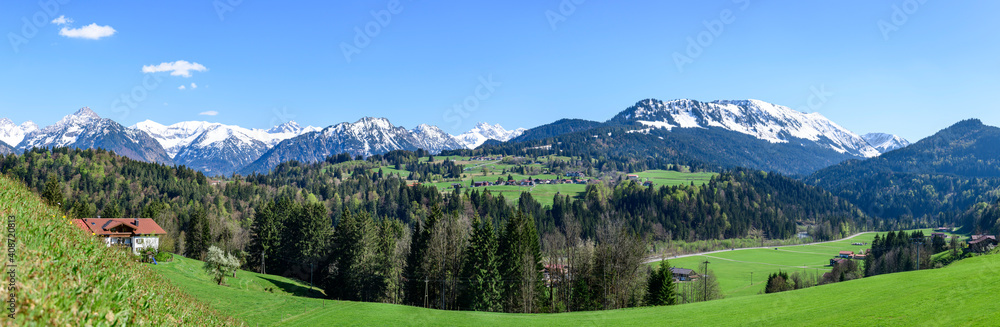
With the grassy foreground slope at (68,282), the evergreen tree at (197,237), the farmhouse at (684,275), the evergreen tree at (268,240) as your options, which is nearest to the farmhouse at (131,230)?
the evergreen tree at (197,237)

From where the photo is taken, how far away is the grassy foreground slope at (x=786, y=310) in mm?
24188

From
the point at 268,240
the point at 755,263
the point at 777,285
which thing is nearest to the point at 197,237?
the point at 268,240

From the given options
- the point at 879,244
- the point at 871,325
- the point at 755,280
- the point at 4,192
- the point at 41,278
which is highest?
the point at 4,192

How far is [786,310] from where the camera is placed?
35.1 m

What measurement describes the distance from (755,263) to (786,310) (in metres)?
138

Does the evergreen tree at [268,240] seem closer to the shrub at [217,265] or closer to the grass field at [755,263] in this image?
the shrub at [217,265]

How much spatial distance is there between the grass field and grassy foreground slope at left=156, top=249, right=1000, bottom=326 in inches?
2931

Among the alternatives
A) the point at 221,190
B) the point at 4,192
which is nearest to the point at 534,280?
the point at 4,192

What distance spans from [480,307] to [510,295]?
4.84m

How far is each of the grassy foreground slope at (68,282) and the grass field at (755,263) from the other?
374 ft

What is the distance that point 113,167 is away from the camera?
180 metres

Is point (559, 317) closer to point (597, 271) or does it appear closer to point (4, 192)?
point (597, 271)

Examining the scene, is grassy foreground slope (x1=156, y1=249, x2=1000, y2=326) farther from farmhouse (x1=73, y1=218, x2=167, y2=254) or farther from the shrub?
farmhouse (x1=73, y1=218, x2=167, y2=254)

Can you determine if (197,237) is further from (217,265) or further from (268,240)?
(217,265)
